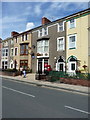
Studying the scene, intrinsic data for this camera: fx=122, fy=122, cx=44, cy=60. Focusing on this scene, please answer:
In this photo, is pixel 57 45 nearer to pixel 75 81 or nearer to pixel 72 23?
pixel 72 23

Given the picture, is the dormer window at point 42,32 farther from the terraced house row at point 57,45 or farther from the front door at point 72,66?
the front door at point 72,66

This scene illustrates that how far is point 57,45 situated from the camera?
21.5 metres

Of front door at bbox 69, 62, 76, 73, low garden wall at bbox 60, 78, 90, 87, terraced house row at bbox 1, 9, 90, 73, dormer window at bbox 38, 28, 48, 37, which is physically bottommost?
low garden wall at bbox 60, 78, 90, 87

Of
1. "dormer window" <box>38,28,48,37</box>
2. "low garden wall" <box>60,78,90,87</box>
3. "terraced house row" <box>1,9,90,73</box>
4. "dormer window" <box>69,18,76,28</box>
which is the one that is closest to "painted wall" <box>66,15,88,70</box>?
"terraced house row" <box>1,9,90,73</box>

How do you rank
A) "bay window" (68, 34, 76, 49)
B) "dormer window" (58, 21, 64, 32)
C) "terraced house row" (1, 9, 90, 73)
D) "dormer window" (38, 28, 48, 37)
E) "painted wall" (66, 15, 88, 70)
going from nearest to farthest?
"painted wall" (66, 15, 88, 70), "terraced house row" (1, 9, 90, 73), "bay window" (68, 34, 76, 49), "dormer window" (58, 21, 64, 32), "dormer window" (38, 28, 48, 37)

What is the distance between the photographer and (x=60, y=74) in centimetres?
1617

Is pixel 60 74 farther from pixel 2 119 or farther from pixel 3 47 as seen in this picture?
pixel 3 47

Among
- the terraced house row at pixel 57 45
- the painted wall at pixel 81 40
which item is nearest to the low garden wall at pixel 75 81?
the terraced house row at pixel 57 45

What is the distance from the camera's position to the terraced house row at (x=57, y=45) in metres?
17.7

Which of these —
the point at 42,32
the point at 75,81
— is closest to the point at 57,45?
the point at 42,32

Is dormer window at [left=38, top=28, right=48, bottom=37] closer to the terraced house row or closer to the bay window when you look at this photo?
the terraced house row

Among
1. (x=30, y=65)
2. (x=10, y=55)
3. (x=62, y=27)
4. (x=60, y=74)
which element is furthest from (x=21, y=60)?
(x=60, y=74)

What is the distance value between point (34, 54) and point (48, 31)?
5636 millimetres

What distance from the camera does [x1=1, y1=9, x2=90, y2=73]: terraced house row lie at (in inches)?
696
